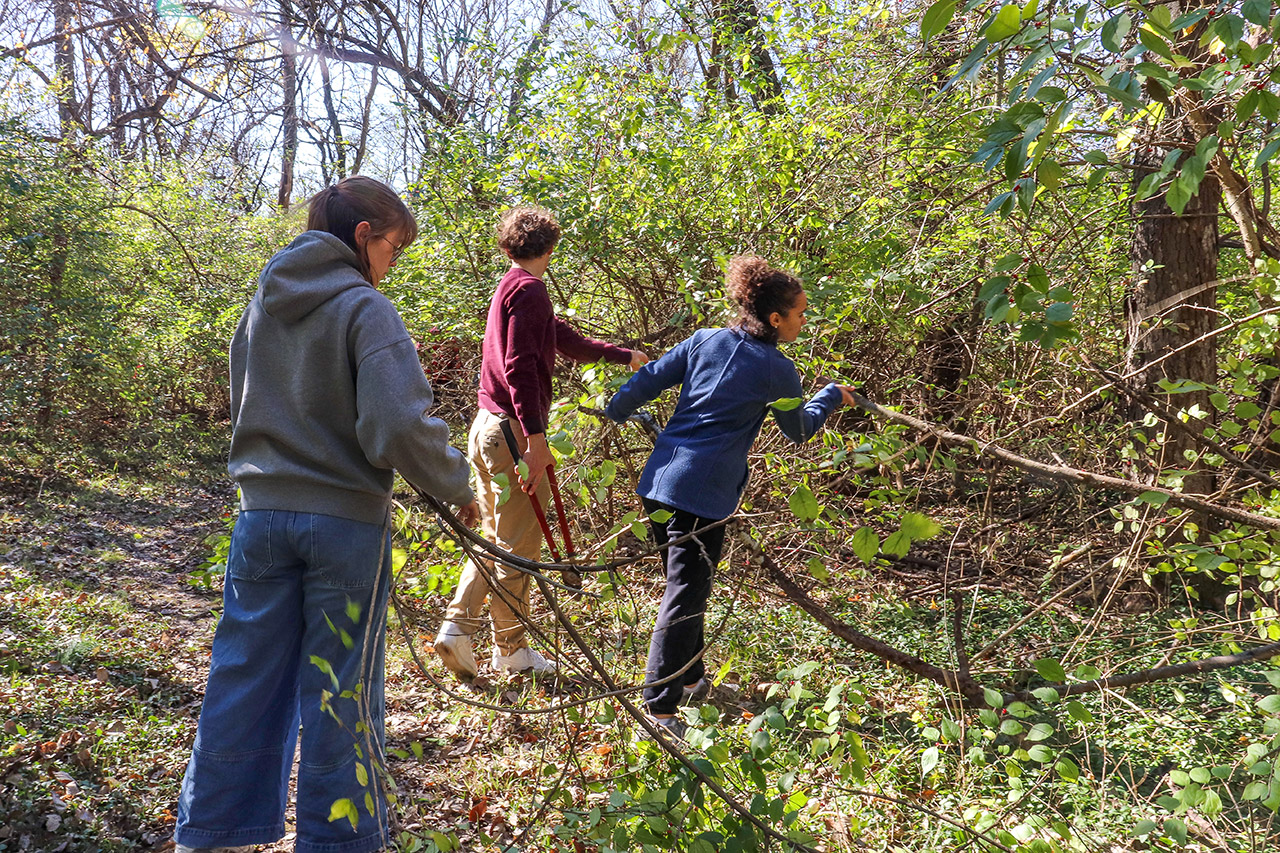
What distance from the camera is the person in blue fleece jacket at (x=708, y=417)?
10.8ft

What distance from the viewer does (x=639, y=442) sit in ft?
17.3

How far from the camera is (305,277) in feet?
7.06

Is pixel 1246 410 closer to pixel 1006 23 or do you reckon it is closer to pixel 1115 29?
pixel 1115 29

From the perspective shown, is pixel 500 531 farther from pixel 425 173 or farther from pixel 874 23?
pixel 874 23

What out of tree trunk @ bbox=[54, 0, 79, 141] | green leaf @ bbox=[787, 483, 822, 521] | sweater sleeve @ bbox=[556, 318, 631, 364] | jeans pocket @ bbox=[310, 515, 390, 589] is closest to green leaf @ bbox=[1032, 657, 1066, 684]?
green leaf @ bbox=[787, 483, 822, 521]

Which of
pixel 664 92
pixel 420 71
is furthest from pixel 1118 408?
pixel 420 71

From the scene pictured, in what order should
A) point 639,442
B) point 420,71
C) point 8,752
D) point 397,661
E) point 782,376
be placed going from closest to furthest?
point 8,752, point 782,376, point 397,661, point 639,442, point 420,71

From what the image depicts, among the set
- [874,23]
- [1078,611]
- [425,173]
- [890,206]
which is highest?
[874,23]

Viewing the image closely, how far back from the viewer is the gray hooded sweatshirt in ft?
6.84

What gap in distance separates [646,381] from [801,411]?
0.60 metres

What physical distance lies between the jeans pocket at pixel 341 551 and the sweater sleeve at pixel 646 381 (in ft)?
4.49

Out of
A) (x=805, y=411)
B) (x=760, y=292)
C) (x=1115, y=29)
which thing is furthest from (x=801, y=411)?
(x=1115, y=29)

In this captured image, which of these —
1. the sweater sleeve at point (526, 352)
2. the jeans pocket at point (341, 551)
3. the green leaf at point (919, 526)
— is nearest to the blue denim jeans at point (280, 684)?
the jeans pocket at point (341, 551)

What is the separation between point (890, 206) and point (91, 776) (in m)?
4.42
